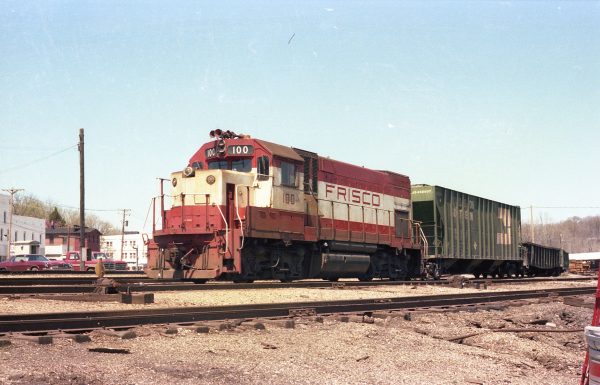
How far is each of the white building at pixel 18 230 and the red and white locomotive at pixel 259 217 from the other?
57.1m

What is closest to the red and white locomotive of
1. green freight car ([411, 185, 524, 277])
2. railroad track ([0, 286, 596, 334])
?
railroad track ([0, 286, 596, 334])

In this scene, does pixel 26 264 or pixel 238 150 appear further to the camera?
pixel 26 264

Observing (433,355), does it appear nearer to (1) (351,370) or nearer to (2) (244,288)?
(1) (351,370)

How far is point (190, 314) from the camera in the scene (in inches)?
342

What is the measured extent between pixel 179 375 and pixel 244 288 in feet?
29.3

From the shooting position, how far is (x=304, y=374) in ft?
20.5

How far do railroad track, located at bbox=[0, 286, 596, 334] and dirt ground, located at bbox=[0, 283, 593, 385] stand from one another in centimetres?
50

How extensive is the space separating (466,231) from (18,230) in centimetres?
6943

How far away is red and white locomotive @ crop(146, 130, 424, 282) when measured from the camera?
621 inches

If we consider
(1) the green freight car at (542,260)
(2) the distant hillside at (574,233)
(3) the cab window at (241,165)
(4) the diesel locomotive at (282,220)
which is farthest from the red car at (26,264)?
(2) the distant hillside at (574,233)

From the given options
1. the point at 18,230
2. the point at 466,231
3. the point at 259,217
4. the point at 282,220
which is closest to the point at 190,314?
the point at 259,217

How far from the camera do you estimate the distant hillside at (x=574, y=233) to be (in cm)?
15625

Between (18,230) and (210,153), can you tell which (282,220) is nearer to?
(210,153)

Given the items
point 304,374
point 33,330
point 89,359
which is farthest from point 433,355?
point 33,330
